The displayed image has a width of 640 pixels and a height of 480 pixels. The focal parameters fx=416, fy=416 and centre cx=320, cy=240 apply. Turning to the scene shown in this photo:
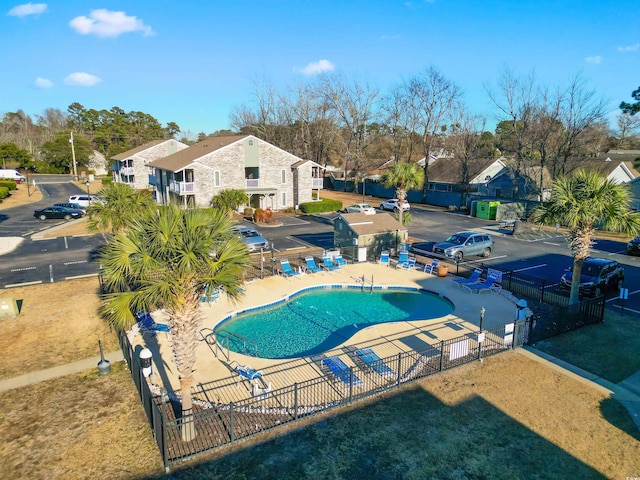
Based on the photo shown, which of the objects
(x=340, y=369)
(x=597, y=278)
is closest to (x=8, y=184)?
(x=340, y=369)

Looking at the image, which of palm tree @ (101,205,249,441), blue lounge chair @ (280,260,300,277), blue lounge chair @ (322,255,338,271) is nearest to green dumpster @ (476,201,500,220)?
blue lounge chair @ (322,255,338,271)

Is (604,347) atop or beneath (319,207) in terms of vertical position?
beneath

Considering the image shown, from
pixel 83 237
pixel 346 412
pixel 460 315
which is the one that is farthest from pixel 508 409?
pixel 83 237

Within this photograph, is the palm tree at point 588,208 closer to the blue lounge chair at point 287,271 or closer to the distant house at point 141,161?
the blue lounge chair at point 287,271

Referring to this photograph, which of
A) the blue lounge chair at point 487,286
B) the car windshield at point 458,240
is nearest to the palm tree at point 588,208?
the blue lounge chair at point 487,286

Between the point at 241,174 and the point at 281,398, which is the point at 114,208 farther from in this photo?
the point at 241,174

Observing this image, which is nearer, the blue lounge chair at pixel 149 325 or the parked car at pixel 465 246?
the blue lounge chair at pixel 149 325
